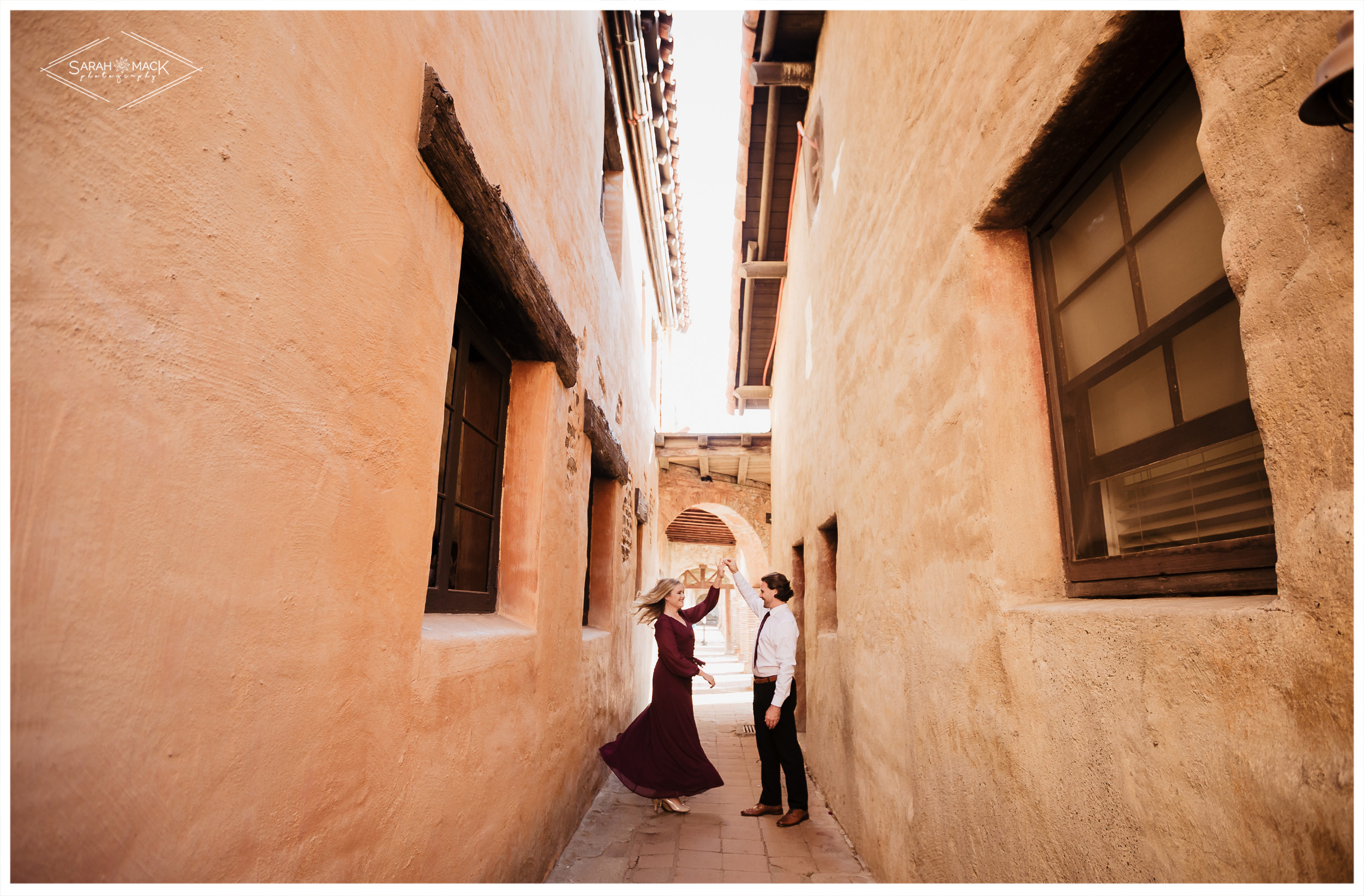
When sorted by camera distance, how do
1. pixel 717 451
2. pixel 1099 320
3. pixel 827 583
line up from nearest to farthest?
pixel 1099 320 → pixel 827 583 → pixel 717 451

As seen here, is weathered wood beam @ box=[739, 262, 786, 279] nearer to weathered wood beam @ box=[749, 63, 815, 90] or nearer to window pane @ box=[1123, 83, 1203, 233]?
weathered wood beam @ box=[749, 63, 815, 90]

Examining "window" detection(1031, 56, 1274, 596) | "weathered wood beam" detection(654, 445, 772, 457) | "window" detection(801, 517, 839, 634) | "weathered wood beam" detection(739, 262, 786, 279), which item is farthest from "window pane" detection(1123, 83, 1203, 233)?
"weathered wood beam" detection(654, 445, 772, 457)

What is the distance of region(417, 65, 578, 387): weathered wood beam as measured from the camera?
205cm

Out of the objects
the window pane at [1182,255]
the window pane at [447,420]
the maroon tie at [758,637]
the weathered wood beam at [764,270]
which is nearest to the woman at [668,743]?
the maroon tie at [758,637]

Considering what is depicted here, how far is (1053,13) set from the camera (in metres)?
1.83

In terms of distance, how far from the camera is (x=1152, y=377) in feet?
5.47

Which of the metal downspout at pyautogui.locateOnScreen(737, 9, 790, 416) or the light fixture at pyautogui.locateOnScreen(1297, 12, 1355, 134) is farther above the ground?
the metal downspout at pyautogui.locateOnScreen(737, 9, 790, 416)

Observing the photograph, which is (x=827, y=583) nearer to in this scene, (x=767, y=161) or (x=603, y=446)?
(x=603, y=446)

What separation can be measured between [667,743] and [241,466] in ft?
13.0

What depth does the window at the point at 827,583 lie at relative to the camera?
544 cm

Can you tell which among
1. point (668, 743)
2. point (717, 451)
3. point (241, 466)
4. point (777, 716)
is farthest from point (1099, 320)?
point (717, 451)

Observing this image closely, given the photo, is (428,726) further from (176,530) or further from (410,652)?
(176,530)

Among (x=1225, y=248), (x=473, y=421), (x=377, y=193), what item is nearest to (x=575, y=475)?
(x=473, y=421)

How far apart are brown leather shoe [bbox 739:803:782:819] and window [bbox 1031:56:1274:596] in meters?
3.25
